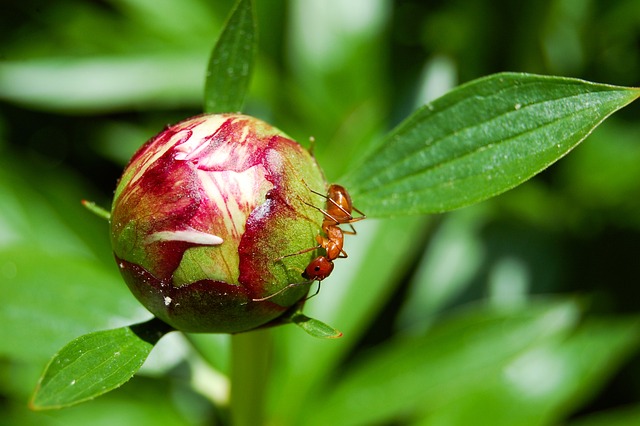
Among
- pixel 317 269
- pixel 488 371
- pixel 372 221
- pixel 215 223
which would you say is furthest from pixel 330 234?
pixel 372 221

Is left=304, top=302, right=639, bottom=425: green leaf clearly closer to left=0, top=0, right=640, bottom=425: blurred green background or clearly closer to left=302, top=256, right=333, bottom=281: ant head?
left=0, top=0, right=640, bottom=425: blurred green background

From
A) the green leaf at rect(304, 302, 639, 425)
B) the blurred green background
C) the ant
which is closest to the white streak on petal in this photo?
the ant

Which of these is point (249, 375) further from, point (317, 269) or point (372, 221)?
point (372, 221)

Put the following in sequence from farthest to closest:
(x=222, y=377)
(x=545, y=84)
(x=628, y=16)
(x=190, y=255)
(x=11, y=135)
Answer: (x=11, y=135), (x=628, y=16), (x=222, y=377), (x=545, y=84), (x=190, y=255)

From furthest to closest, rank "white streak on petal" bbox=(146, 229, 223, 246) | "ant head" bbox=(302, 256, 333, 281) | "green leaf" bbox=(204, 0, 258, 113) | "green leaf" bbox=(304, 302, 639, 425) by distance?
"green leaf" bbox=(304, 302, 639, 425) < "green leaf" bbox=(204, 0, 258, 113) < "ant head" bbox=(302, 256, 333, 281) < "white streak on petal" bbox=(146, 229, 223, 246)

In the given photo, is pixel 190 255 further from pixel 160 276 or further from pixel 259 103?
pixel 259 103

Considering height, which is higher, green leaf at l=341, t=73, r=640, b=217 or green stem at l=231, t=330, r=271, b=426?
green leaf at l=341, t=73, r=640, b=217

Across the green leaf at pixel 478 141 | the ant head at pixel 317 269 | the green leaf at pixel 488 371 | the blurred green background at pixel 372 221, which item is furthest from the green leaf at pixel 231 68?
the green leaf at pixel 488 371

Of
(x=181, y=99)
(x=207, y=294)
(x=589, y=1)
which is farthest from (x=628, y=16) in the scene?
(x=207, y=294)
